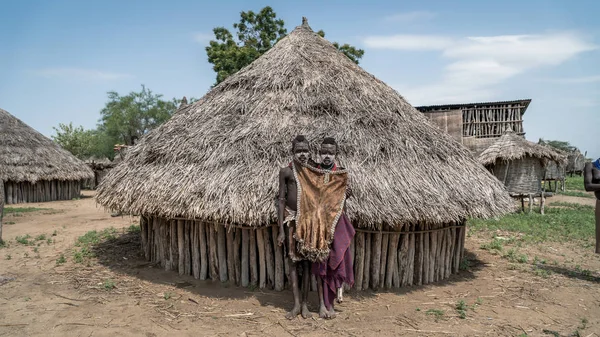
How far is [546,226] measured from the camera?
33.2 feet

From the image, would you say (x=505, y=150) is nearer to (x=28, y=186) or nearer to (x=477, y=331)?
(x=477, y=331)

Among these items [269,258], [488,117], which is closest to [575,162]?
[488,117]

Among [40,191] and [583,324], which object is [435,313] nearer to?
[583,324]

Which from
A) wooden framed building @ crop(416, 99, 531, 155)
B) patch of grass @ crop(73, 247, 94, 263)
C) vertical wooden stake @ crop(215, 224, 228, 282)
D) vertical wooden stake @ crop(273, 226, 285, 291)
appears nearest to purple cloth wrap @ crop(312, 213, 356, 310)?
vertical wooden stake @ crop(273, 226, 285, 291)

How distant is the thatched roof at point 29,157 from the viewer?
15391 mm

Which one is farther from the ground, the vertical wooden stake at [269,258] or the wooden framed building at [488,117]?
the wooden framed building at [488,117]

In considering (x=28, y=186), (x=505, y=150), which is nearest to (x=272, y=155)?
(x=505, y=150)

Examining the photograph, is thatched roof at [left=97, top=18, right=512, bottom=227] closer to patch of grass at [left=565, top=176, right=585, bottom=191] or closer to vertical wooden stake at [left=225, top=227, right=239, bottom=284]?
vertical wooden stake at [left=225, top=227, right=239, bottom=284]

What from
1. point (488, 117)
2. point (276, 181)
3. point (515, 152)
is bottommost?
point (276, 181)

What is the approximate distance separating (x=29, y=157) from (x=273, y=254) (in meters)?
15.0

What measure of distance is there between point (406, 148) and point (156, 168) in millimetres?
3591

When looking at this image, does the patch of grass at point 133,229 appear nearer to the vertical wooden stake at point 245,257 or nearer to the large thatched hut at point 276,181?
the large thatched hut at point 276,181

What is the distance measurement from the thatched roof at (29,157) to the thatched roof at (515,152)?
16181 millimetres

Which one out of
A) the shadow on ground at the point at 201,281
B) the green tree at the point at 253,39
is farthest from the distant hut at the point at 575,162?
the shadow on ground at the point at 201,281
